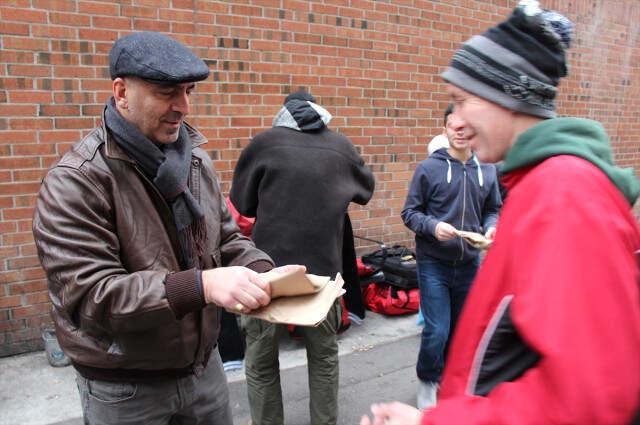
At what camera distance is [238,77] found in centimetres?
476

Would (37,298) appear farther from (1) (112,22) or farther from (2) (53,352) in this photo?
(1) (112,22)

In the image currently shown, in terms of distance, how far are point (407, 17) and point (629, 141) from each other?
5493 mm

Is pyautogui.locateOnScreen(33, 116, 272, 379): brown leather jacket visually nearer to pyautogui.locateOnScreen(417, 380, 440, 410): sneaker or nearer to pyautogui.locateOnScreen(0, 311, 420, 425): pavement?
pyautogui.locateOnScreen(0, 311, 420, 425): pavement

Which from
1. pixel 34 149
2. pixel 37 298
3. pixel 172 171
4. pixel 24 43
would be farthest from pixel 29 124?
pixel 172 171

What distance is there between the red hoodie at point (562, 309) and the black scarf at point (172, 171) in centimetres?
115

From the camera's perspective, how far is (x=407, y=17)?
5.83 meters

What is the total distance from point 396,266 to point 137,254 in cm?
369

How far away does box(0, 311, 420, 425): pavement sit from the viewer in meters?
3.54

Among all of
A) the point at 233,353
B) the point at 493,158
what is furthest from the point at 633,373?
the point at 233,353

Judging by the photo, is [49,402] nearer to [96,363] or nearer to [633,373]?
[96,363]

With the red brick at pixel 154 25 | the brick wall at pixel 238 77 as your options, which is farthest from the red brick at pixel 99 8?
the red brick at pixel 154 25

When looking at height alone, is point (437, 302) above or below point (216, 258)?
below

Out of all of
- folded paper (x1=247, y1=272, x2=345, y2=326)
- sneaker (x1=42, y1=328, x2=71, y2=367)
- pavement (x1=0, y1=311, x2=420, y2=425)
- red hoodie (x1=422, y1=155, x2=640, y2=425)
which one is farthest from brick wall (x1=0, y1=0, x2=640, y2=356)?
red hoodie (x1=422, y1=155, x2=640, y2=425)

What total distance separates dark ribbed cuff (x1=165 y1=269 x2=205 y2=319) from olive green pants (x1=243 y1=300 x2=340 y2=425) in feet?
5.02
